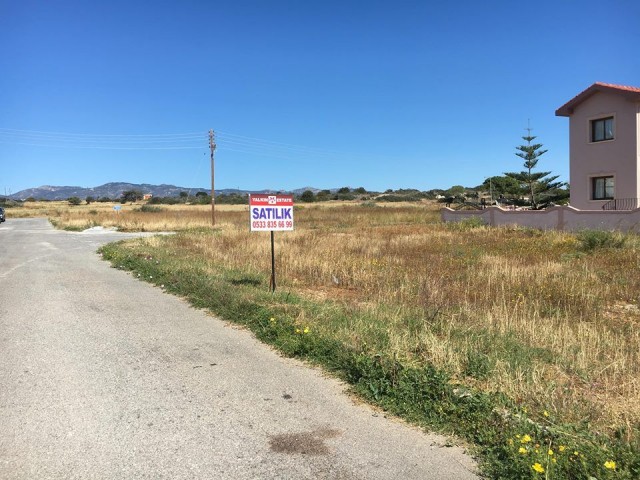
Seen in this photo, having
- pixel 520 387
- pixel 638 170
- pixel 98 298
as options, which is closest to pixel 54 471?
pixel 520 387

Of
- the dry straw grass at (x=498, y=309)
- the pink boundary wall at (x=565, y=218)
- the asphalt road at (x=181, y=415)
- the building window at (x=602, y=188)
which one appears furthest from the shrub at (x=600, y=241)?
the asphalt road at (x=181, y=415)

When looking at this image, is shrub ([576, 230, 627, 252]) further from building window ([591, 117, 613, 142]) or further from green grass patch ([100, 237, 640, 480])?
green grass patch ([100, 237, 640, 480])

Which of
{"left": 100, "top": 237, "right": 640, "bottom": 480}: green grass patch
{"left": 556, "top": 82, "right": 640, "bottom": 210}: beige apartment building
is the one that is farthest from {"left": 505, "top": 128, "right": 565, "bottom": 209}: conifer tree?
{"left": 100, "top": 237, "right": 640, "bottom": 480}: green grass patch

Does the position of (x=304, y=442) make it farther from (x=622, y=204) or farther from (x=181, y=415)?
(x=622, y=204)

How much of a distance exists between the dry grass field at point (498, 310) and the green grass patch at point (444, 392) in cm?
7

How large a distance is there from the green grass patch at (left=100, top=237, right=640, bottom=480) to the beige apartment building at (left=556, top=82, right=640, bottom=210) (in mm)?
25087

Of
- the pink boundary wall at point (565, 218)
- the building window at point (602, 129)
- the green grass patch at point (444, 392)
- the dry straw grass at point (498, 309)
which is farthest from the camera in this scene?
the building window at point (602, 129)

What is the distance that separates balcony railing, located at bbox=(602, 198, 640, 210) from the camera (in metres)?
26.7

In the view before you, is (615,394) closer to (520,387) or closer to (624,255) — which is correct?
(520,387)

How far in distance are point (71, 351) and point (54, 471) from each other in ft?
10.9

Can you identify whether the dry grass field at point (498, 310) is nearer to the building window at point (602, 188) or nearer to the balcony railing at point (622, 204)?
the balcony railing at point (622, 204)

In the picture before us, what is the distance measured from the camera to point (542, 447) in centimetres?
356

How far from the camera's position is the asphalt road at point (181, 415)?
3689mm

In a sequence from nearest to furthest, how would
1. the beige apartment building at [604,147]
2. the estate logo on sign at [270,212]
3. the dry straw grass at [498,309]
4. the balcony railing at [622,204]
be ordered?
1. the dry straw grass at [498,309]
2. the estate logo on sign at [270,212]
3. the balcony railing at [622,204]
4. the beige apartment building at [604,147]
